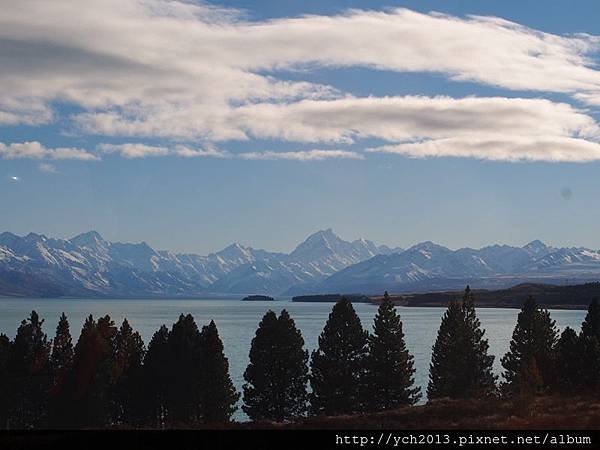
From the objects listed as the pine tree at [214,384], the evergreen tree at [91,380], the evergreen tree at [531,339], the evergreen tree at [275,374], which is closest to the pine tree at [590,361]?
the evergreen tree at [531,339]

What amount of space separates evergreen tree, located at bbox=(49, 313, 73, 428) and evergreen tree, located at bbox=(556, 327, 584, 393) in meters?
58.5

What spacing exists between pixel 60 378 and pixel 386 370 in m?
42.8

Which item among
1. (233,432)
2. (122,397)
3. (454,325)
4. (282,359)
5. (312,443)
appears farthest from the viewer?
(454,325)

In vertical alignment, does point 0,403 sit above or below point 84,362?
below

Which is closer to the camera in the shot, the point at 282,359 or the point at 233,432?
the point at 233,432

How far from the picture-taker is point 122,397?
91.2 m

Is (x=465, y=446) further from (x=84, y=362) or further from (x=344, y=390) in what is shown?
(x=84, y=362)

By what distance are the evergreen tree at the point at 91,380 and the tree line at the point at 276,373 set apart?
123 millimetres

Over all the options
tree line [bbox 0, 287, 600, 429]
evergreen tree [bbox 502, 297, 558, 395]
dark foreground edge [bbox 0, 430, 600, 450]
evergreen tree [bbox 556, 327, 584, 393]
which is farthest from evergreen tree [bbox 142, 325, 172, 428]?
dark foreground edge [bbox 0, 430, 600, 450]

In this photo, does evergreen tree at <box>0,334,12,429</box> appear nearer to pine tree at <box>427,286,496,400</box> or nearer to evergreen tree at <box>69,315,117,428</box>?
evergreen tree at <box>69,315,117,428</box>

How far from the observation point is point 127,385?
91250mm

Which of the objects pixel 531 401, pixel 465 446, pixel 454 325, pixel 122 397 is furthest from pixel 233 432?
pixel 454 325

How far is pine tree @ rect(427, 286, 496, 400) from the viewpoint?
3809 inches

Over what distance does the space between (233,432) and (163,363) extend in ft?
176
